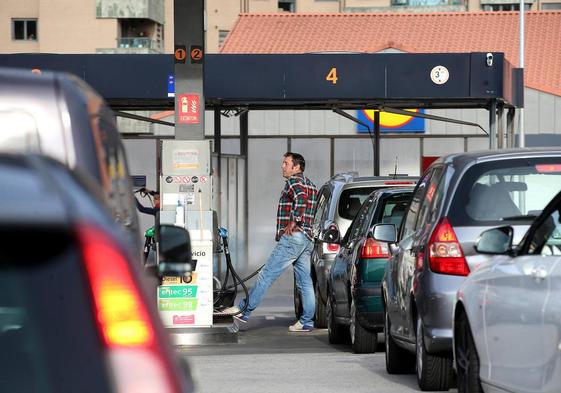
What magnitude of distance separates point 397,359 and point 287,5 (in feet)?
211

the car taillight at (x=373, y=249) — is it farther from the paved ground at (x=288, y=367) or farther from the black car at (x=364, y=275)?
the paved ground at (x=288, y=367)

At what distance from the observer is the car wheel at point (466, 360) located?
8578 mm

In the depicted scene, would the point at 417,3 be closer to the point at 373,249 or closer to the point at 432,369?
the point at 373,249

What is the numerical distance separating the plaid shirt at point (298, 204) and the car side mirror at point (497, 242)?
950cm

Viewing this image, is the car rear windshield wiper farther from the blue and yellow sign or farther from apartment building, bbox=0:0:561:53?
apartment building, bbox=0:0:561:53

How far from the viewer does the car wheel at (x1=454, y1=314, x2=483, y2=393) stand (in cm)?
858

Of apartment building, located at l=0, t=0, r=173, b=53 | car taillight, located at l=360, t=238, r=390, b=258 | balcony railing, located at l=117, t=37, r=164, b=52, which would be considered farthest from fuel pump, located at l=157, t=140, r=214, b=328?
apartment building, located at l=0, t=0, r=173, b=53

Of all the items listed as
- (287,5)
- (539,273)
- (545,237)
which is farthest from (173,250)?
(287,5)

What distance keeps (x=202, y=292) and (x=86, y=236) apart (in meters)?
14.0

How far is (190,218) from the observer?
55.9 ft

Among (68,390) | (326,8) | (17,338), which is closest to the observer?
(68,390)

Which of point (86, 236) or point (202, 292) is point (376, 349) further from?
point (86, 236)

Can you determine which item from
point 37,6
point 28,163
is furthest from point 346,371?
point 37,6

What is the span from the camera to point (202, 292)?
1692 cm
